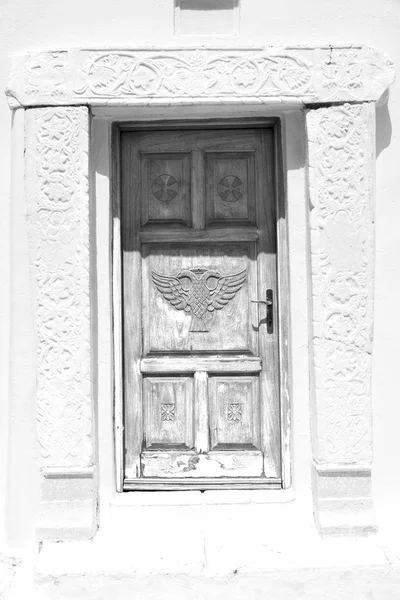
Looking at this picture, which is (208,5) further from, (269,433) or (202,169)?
(269,433)

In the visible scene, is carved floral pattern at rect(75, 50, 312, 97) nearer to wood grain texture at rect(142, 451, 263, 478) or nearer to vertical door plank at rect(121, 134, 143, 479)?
A: vertical door plank at rect(121, 134, 143, 479)

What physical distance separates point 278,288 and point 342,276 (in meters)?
0.35

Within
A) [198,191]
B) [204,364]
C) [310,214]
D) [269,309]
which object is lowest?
[204,364]

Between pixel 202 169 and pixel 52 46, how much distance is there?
2.98 feet

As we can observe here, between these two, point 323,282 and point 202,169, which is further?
point 202,169

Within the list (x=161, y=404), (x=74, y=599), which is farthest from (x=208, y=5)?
(x=74, y=599)

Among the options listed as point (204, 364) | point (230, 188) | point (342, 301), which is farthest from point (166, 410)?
point (230, 188)

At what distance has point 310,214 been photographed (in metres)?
2.81

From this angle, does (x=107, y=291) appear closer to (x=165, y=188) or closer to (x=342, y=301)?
(x=165, y=188)

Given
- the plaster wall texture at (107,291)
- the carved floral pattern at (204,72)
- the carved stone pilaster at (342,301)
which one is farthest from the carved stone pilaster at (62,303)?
the carved stone pilaster at (342,301)

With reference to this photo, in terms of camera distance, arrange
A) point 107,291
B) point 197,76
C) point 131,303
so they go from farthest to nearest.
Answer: point 131,303
point 107,291
point 197,76

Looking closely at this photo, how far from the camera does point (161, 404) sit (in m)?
3.07

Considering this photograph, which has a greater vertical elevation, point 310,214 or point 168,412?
point 310,214

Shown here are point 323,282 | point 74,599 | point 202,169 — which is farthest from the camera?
point 202,169
